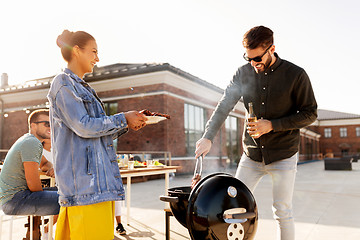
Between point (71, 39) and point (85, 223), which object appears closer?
point (85, 223)

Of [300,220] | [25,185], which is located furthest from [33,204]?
[300,220]

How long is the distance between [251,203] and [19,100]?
19.7 m

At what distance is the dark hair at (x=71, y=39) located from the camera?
1832mm

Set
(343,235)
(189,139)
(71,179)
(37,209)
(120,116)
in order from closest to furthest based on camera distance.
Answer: (71,179) → (120,116) → (37,209) → (343,235) → (189,139)

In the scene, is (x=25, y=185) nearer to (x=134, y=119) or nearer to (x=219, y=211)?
(x=134, y=119)

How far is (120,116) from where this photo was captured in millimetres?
1798

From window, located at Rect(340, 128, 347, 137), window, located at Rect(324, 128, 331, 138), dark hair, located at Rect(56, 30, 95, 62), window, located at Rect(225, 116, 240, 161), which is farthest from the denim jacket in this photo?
window, located at Rect(324, 128, 331, 138)

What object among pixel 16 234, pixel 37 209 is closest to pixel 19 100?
pixel 16 234

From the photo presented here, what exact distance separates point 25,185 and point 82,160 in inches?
57.5

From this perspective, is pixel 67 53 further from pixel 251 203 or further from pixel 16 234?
pixel 16 234

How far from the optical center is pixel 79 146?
1.68 metres

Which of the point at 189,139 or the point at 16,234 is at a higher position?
the point at 189,139

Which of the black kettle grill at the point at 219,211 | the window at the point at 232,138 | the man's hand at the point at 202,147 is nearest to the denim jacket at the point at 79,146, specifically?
the black kettle grill at the point at 219,211

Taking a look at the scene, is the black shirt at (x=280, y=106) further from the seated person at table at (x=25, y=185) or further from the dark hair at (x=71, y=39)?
the seated person at table at (x=25, y=185)
